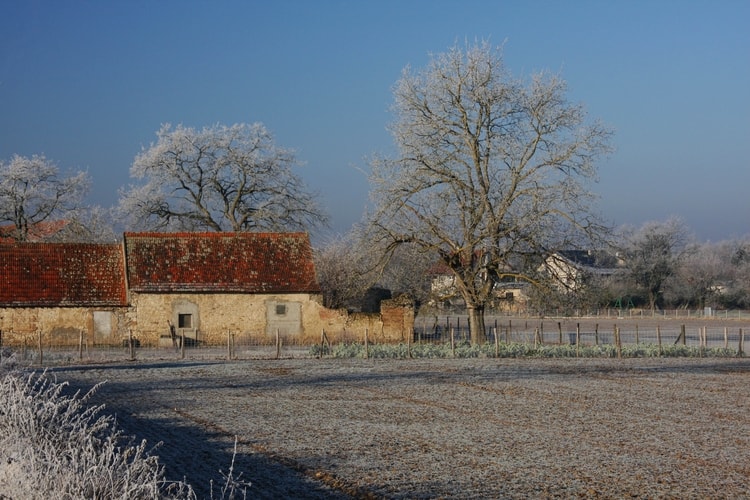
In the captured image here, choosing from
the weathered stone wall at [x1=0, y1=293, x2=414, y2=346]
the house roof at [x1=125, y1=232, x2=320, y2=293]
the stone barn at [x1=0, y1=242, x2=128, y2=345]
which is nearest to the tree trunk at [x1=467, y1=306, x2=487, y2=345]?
the weathered stone wall at [x1=0, y1=293, x2=414, y2=346]

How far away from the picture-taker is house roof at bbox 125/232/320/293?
40.6 metres

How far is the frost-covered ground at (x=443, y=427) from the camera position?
12.2 m

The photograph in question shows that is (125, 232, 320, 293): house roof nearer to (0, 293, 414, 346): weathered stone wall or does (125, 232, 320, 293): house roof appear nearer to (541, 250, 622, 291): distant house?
(0, 293, 414, 346): weathered stone wall

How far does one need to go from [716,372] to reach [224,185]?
36.9 metres

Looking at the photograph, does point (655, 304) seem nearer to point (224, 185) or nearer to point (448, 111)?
point (224, 185)

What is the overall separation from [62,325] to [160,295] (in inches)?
160

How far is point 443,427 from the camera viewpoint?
1702 centimetres

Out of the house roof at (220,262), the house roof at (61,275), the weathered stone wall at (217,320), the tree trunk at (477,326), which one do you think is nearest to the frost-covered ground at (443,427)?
the tree trunk at (477,326)

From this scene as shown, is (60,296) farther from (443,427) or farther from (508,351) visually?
(443,427)

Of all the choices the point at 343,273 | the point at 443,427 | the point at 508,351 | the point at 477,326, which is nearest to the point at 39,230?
the point at 343,273

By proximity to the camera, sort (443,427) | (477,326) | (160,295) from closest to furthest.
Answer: (443,427), (477,326), (160,295)

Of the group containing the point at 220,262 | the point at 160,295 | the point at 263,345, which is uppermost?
the point at 220,262

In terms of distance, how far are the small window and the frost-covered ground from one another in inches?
391

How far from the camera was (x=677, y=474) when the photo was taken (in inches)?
507
